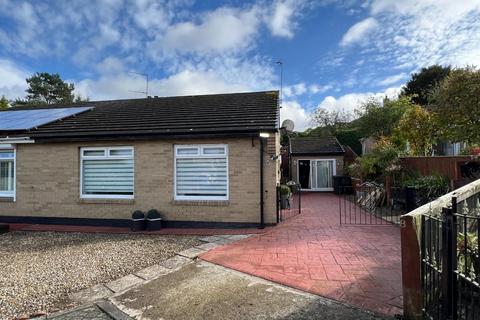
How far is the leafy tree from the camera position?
72.6 ft

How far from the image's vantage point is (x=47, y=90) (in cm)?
4459

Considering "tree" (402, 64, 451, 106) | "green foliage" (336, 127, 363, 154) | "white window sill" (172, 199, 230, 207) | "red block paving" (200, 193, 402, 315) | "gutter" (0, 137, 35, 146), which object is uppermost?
"tree" (402, 64, 451, 106)

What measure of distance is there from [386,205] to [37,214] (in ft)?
43.0

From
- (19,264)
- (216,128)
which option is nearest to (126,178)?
(216,128)

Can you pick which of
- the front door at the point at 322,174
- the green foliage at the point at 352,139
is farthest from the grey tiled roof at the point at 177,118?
the green foliage at the point at 352,139

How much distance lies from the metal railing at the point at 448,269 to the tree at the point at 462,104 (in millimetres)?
7781

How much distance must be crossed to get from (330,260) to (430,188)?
6211 millimetres

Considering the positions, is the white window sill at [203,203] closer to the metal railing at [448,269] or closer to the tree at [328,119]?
the metal railing at [448,269]

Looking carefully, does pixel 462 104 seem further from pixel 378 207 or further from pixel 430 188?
pixel 378 207

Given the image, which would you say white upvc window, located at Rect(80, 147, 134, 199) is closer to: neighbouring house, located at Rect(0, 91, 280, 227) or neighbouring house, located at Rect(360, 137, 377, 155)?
neighbouring house, located at Rect(0, 91, 280, 227)

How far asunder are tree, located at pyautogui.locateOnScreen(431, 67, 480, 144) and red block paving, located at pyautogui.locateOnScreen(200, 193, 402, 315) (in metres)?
4.18

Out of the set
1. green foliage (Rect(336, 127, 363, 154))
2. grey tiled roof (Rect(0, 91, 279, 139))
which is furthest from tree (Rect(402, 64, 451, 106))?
grey tiled roof (Rect(0, 91, 279, 139))

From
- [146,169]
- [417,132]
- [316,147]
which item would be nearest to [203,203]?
[146,169]

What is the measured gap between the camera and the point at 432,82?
1172 inches
